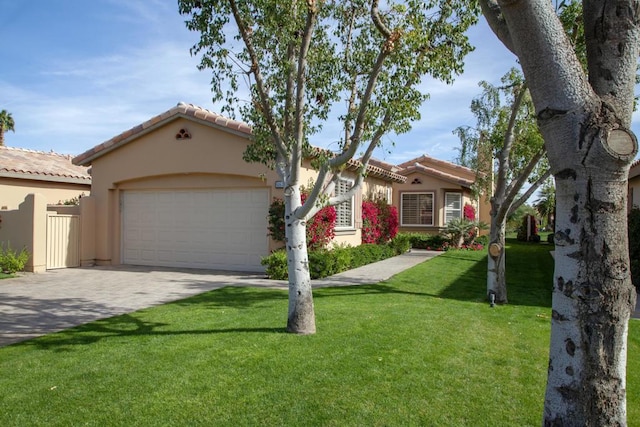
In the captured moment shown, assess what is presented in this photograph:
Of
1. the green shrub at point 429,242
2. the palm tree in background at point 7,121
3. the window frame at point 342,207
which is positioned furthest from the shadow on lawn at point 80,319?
the palm tree in background at point 7,121

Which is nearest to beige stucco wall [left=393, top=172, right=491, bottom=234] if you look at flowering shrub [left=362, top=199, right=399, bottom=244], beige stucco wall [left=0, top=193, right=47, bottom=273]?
flowering shrub [left=362, top=199, right=399, bottom=244]

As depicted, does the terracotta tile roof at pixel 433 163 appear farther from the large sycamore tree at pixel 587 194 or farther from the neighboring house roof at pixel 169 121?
the large sycamore tree at pixel 587 194

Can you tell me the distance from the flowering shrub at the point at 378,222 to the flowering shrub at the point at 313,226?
12.8 feet

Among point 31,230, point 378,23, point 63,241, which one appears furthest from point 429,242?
point 378,23

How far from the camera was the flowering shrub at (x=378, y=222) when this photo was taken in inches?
689

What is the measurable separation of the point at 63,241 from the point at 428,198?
54.4 feet

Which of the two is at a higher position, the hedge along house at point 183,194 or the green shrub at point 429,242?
the hedge along house at point 183,194

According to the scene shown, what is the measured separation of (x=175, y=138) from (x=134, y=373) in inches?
390

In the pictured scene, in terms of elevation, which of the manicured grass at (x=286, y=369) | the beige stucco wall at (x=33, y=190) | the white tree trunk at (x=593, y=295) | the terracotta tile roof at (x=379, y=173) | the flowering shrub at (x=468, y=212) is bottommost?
the manicured grass at (x=286, y=369)

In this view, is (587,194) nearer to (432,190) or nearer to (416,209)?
(432,190)

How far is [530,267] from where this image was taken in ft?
51.2

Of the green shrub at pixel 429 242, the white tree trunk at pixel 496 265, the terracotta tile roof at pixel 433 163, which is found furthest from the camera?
the terracotta tile roof at pixel 433 163

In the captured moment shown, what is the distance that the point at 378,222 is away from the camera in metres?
18.5

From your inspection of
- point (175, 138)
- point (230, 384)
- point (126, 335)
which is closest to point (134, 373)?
point (230, 384)
